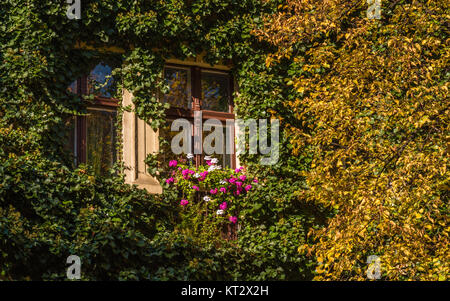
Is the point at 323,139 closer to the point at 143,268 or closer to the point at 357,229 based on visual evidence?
the point at 357,229

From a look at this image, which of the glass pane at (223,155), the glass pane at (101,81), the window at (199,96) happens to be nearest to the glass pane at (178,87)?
the window at (199,96)

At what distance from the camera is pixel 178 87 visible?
9.86 m

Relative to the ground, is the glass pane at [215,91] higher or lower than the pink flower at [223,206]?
higher

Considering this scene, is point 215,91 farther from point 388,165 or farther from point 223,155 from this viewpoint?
point 388,165

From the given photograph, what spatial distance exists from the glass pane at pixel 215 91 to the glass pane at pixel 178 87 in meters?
0.27

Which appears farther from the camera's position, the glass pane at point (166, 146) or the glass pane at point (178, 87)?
the glass pane at point (178, 87)

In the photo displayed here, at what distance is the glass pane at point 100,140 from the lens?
Answer: 9000 mm

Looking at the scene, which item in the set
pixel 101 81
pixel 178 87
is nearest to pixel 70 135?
pixel 101 81

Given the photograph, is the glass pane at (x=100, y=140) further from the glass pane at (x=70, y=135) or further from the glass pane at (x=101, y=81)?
the glass pane at (x=101, y=81)

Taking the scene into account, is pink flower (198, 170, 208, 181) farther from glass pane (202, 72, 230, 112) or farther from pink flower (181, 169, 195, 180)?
glass pane (202, 72, 230, 112)

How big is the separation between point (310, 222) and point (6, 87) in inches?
191

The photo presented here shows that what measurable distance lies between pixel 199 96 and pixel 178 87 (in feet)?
1.19

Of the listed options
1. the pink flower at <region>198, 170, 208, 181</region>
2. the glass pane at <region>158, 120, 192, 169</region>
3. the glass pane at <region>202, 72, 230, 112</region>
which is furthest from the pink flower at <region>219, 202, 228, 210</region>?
the glass pane at <region>202, 72, 230, 112</region>

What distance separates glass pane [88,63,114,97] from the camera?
9242mm
